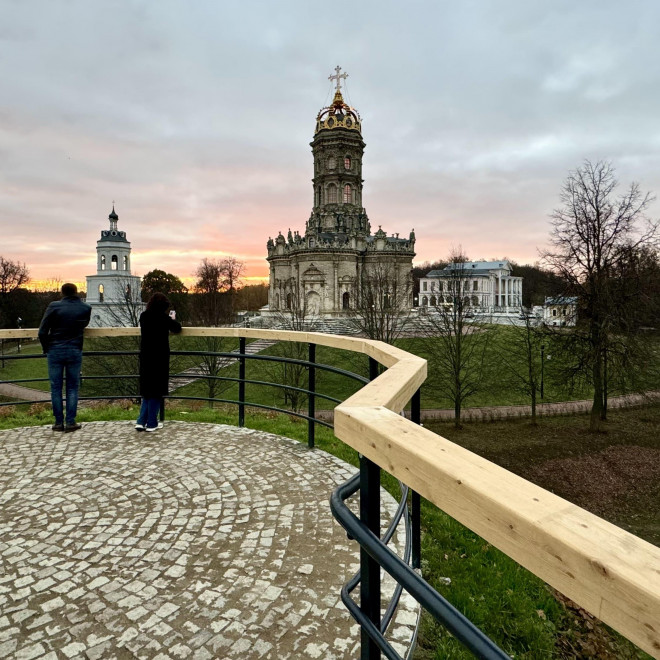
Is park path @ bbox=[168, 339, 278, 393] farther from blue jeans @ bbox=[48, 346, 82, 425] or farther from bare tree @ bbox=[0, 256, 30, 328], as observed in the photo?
bare tree @ bbox=[0, 256, 30, 328]

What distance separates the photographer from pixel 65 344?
6117 mm

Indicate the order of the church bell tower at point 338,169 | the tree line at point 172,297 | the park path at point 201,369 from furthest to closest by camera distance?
1. the church bell tower at point 338,169
2. the tree line at point 172,297
3. the park path at point 201,369

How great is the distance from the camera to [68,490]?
4.30 meters

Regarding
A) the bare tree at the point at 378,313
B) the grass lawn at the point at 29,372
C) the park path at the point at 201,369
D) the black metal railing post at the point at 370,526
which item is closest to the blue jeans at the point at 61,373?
the black metal railing post at the point at 370,526

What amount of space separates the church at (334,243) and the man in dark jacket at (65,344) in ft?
144

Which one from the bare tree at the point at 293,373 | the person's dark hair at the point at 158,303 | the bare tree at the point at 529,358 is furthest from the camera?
the bare tree at the point at 293,373

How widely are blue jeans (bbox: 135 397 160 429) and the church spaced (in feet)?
144

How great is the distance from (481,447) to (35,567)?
1703 centimetres

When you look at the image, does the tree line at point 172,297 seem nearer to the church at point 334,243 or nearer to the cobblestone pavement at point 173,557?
the church at point 334,243

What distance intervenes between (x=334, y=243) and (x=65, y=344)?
156ft

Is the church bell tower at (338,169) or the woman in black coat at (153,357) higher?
the church bell tower at (338,169)

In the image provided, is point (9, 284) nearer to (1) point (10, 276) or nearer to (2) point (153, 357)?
(1) point (10, 276)

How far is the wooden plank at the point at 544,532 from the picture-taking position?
70 cm

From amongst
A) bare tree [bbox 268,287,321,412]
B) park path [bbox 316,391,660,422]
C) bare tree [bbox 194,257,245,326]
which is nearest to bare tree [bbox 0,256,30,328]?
bare tree [bbox 194,257,245,326]
